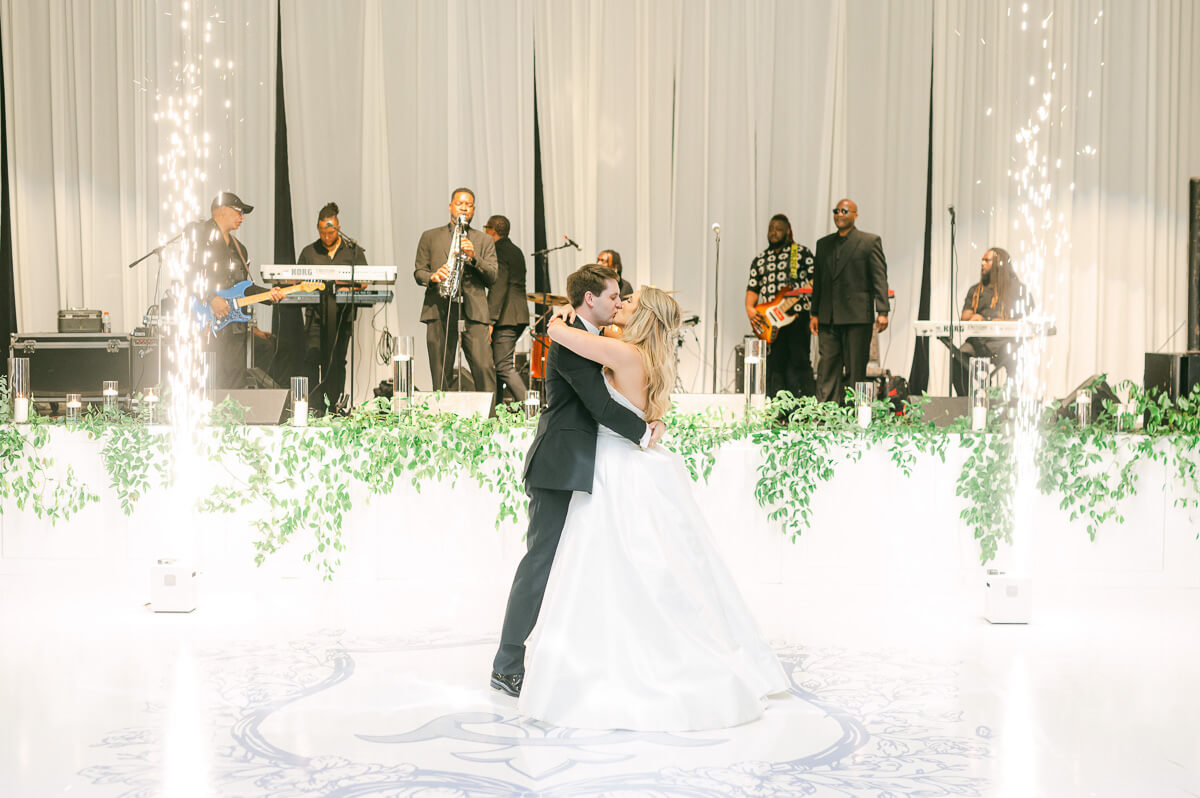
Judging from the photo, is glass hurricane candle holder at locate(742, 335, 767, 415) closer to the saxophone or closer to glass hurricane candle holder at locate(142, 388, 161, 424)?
the saxophone

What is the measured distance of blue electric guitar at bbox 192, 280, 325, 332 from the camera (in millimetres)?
7203

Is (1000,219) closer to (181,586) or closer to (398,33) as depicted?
(398,33)

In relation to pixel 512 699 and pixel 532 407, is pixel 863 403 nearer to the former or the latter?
pixel 532 407

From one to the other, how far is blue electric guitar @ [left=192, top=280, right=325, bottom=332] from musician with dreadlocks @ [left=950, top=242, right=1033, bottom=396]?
4717 mm

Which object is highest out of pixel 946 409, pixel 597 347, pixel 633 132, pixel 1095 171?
pixel 633 132

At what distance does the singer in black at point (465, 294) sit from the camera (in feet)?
25.7

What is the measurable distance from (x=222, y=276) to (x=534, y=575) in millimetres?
4429

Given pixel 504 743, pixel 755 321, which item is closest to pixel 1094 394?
pixel 755 321

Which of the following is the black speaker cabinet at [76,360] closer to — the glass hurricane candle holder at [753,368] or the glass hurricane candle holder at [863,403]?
the glass hurricane candle holder at [753,368]

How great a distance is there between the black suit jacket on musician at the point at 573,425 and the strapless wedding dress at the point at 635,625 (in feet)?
0.23

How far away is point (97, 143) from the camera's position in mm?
9906

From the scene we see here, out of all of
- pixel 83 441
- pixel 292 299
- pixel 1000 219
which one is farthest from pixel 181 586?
pixel 1000 219

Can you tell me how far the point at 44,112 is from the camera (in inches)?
392

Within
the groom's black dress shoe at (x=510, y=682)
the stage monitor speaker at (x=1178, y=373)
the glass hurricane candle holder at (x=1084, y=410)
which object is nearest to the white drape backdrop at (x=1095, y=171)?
the stage monitor speaker at (x=1178, y=373)
